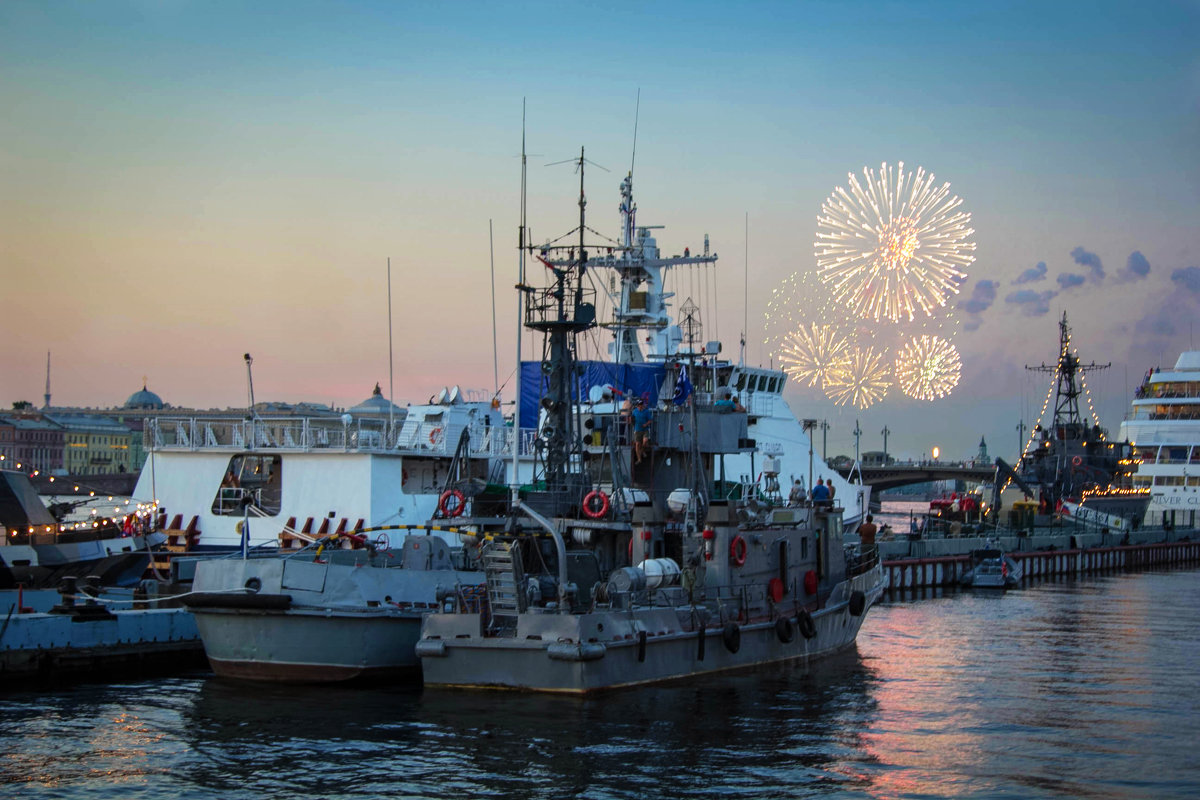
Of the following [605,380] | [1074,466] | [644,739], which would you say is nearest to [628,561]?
[644,739]

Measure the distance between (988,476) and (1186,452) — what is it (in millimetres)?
16978

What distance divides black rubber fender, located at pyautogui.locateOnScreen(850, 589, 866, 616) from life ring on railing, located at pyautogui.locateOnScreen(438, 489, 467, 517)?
868cm

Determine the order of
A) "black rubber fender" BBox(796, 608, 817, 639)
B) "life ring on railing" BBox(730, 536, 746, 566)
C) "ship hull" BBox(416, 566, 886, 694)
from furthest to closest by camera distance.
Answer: "black rubber fender" BBox(796, 608, 817, 639) < "life ring on railing" BBox(730, 536, 746, 566) < "ship hull" BBox(416, 566, 886, 694)

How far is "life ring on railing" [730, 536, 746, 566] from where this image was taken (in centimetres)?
2286

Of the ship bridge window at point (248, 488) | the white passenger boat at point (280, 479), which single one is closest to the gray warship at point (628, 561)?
the white passenger boat at point (280, 479)

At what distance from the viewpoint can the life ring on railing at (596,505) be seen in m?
23.1

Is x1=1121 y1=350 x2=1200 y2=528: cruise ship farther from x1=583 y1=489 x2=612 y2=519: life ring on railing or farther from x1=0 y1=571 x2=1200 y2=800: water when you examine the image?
x1=583 y1=489 x2=612 y2=519: life ring on railing

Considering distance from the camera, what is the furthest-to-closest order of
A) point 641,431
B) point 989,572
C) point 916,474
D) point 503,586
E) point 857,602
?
point 916,474, point 989,572, point 857,602, point 641,431, point 503,586

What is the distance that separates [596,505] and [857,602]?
289 inches

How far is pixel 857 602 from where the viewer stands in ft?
89.2

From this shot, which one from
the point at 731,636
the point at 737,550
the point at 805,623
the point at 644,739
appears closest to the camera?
the point at 644,739

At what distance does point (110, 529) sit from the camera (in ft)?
105

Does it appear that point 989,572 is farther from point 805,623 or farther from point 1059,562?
point 805,623

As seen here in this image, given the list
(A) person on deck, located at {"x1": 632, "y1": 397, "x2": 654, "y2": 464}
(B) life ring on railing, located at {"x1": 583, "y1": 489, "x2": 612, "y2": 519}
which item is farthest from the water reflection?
(A) person on deck, located at {"x1": 632, "y1": 397, "x2": 654, "y2": 464}
